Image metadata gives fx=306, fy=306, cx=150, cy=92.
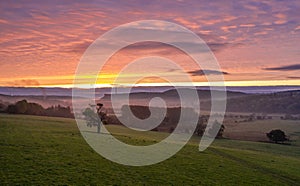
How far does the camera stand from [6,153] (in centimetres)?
3441

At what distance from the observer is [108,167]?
3406cm

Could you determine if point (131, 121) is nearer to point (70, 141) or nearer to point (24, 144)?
point (70, 141)

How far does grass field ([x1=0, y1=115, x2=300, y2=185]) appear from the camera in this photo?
2903 cm

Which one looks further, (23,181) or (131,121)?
(131,121)

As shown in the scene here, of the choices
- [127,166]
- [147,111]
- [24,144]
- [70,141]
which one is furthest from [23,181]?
[147,111]

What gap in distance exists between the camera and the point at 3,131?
48875 mm

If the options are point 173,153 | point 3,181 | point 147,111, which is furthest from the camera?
point 147,111

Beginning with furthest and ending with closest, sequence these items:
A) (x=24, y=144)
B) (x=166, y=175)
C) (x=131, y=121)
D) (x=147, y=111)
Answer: (x=147, y=111) < (x=131, y=121) < (x=24, y=144) < (x=166, y=175)

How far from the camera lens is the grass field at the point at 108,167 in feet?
95.2

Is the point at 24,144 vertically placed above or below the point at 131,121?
below

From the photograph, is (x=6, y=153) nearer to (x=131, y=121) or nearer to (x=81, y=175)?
(x=81, y=175)

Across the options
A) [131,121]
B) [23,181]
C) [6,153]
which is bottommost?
[23,181]

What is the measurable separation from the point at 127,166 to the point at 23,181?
12.5m

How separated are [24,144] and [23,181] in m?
15.1
